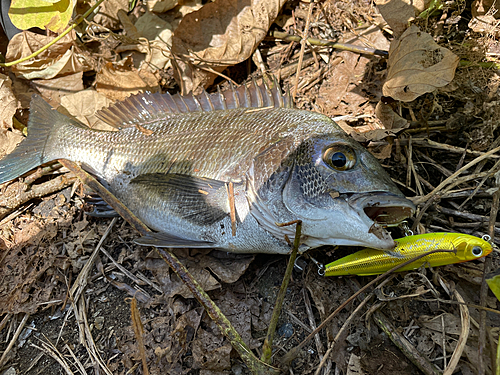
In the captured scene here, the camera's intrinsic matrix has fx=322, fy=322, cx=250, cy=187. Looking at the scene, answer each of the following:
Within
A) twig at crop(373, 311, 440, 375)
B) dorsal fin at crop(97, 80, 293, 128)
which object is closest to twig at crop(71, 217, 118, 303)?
dorsal fin at crop(97, 80, 293, 128)

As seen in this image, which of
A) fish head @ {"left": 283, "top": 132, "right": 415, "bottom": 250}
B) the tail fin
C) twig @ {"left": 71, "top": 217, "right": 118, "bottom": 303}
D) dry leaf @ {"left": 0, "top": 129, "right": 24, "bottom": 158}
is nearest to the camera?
fish head @ {"left": 283, "top": 132, "right": 415, "bottom": 250}

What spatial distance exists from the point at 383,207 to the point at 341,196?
29cm

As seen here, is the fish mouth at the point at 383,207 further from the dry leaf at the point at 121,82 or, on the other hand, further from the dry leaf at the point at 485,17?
the dry leaf at the point at 121,82

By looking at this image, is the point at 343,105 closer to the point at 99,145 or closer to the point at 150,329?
the point at 99,145

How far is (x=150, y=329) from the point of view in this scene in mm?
2229

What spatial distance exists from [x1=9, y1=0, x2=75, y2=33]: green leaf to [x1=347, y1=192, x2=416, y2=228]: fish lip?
7.97ft

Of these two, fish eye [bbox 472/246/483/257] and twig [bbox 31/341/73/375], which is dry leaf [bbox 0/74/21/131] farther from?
fish eye [bbox 472/246/483/257]

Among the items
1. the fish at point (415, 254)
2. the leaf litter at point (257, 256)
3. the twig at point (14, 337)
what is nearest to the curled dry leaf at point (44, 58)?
the leaf litter at point (257, 256)

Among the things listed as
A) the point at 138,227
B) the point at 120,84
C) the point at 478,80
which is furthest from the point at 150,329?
the point at 478,80

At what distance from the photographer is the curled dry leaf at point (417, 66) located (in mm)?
2082

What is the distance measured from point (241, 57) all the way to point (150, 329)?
249 cm

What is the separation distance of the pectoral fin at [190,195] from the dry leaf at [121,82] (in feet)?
4.10

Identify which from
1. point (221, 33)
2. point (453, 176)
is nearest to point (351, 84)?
point (453, 176)

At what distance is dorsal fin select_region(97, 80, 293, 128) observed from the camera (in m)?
2.56
